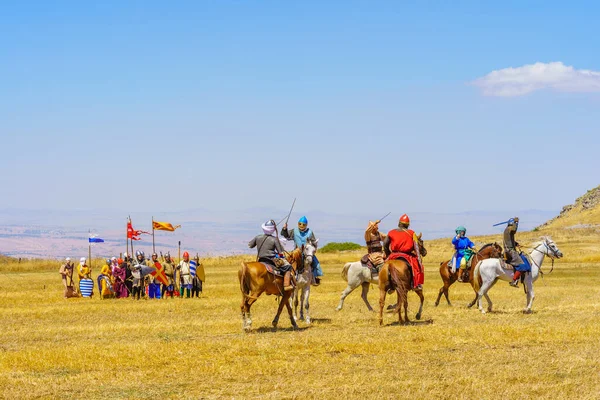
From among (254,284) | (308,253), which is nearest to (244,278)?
(254,284)

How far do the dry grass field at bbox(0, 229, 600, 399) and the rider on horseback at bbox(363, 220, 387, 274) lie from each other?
147 cm

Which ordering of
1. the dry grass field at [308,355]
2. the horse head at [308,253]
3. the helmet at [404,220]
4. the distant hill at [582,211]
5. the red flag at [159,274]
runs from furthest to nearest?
the distant hill at [582,211] → the red flag at [159,274] → the helmet at [404,220] → the horse head at [308,253] → the dry grass field at [308,355]

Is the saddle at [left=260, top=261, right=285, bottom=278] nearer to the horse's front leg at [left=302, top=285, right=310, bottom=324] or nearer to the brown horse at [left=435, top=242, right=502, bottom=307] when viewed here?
the horse's front leg at [left=302, top=285, right=310, bottom=324]

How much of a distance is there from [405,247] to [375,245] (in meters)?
2.15

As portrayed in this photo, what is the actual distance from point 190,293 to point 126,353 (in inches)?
800

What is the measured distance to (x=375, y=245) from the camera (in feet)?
74.1

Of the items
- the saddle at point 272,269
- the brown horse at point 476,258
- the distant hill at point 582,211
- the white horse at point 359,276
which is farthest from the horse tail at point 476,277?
the distant hill at point 582,211

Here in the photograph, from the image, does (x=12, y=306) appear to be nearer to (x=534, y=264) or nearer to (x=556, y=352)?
(x=534, y=264)

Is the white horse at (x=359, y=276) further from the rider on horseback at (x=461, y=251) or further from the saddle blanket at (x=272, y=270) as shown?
the saddle blanket at (x=272, y=270)

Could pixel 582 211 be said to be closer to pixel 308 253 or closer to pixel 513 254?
pixel 513 254

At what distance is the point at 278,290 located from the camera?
19.7m

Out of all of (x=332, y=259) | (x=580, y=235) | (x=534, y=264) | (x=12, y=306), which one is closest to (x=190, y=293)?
(x=12, y=306)

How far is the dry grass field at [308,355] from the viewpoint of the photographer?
495 inches

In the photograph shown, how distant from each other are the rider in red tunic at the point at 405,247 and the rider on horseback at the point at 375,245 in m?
1.36
